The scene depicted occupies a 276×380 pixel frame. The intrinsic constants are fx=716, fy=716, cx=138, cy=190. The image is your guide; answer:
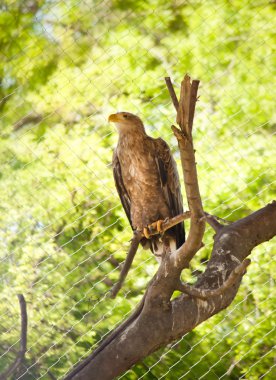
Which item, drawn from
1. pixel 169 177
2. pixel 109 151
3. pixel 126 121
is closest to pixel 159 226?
pixel 169 177

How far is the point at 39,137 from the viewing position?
9.39ft

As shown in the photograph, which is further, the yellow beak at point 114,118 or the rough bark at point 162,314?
the yellow beak at point 114,118

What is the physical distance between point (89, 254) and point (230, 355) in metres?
0.76

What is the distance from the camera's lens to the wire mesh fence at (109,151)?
8.85 ft

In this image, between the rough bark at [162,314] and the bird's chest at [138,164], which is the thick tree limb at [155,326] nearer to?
the rough bark at [162,314]

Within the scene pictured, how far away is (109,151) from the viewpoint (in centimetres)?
297

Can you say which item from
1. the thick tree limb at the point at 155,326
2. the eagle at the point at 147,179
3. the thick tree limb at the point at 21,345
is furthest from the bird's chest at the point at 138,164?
the thick tree limb at the point at 21,345

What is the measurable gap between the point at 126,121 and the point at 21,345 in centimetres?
96

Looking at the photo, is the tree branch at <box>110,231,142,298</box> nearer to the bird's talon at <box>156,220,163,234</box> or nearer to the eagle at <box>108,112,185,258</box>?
the bird's talon at <box>156,220,163,234</box>

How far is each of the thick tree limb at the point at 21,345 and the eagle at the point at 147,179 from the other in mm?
587

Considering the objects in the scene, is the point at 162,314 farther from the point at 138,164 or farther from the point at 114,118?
the point at 114,118

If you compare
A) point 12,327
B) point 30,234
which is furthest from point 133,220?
point 12,327

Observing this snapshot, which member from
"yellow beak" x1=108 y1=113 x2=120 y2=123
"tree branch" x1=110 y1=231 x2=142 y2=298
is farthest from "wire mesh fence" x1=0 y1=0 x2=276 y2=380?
"tree branch" x1=110 y1=231 x2=142 y2=298

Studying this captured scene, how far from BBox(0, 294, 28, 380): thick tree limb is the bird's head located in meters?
0.78
